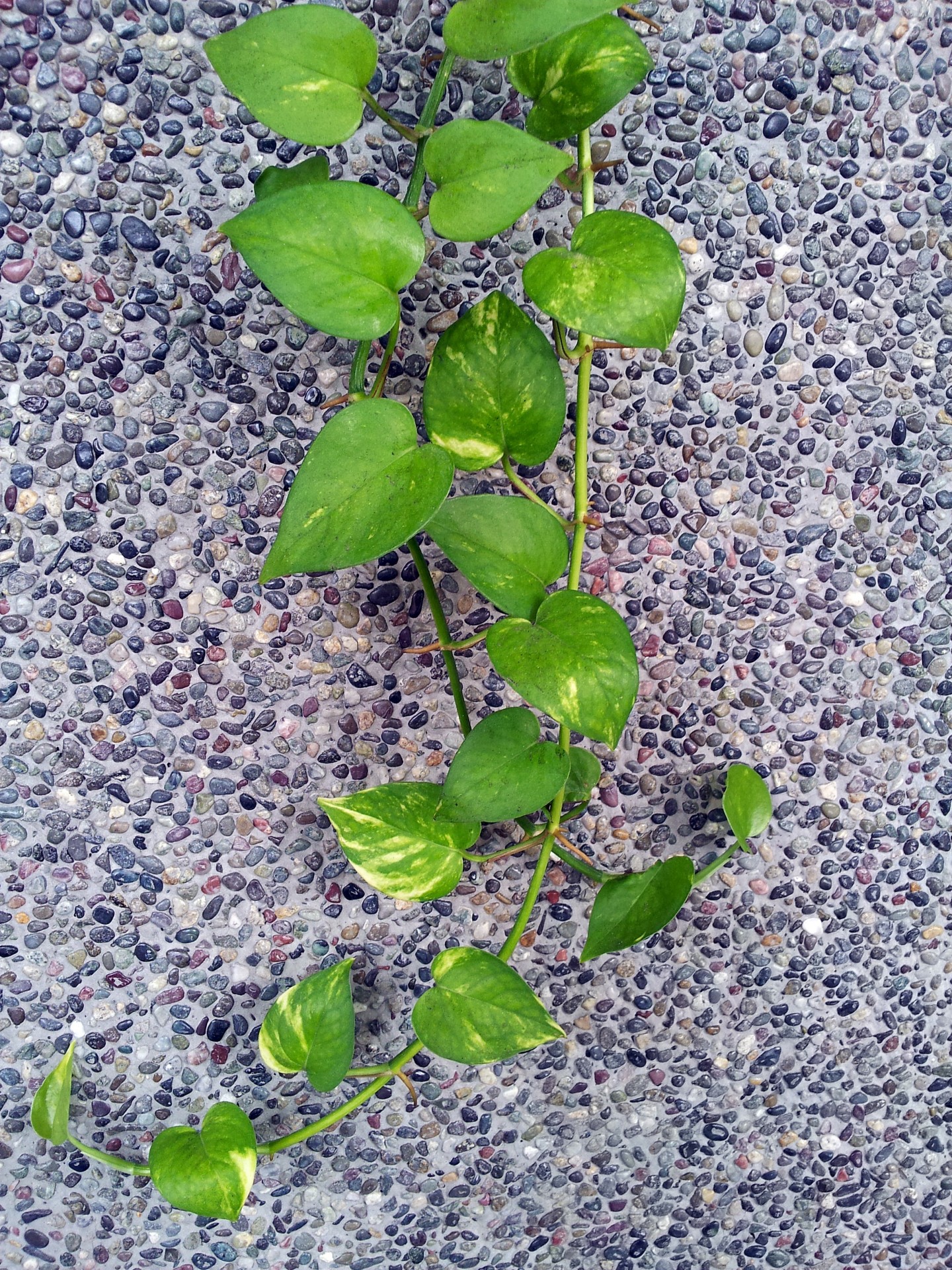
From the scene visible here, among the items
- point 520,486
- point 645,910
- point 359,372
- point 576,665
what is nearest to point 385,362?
point 359,372

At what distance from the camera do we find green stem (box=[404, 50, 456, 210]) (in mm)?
531

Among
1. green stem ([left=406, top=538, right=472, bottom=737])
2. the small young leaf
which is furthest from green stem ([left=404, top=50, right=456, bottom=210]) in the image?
the small young leaf

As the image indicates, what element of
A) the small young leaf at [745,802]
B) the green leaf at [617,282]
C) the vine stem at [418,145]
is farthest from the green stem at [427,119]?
the small young leaf at [745,802]

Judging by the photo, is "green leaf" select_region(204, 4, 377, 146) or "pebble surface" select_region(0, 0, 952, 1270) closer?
"green leaf" select_region(204, 4, 377, 146)

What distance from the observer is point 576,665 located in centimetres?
50

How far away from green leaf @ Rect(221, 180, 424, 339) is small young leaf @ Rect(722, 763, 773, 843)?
412 millimetres

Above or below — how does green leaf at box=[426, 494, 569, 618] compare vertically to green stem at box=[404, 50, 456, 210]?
below

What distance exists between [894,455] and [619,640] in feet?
1.01

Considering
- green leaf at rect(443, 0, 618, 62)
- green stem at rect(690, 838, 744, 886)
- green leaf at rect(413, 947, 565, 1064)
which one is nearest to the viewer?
green leaf at rect(443, 0, 618, 62)

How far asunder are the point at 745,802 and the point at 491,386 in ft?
1.19

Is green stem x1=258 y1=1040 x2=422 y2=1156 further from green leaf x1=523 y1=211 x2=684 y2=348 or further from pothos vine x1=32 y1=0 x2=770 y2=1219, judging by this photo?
green leaf x1=523 y1=211 x2=684 y2=348

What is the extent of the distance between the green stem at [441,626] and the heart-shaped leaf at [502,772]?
0.10 ft

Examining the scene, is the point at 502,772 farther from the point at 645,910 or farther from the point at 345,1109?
the point at 345,1109

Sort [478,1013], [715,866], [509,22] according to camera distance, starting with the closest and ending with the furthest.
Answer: [509,22], [478,1013], [715,866]
